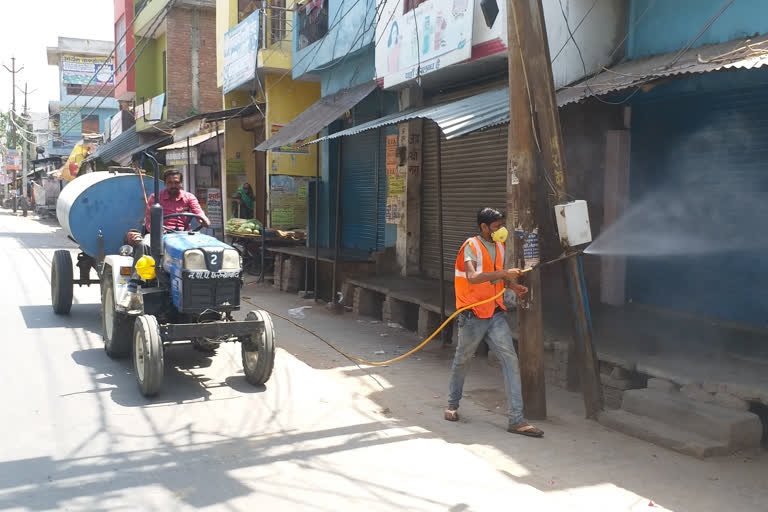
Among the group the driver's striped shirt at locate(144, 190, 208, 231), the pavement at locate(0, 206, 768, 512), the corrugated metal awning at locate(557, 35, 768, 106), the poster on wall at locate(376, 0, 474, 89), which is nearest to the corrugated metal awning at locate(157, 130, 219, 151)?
the poster on wall at locate(376, 0, 474, 89)

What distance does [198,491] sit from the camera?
4406 millimetres

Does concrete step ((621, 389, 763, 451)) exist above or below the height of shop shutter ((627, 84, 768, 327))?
below

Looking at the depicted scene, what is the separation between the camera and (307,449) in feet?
17.4

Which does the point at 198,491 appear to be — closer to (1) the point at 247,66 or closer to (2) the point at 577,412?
(2) the point at 577,412

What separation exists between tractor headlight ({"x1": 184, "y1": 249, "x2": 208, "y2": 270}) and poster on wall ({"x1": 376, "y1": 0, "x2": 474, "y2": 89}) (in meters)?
5.00

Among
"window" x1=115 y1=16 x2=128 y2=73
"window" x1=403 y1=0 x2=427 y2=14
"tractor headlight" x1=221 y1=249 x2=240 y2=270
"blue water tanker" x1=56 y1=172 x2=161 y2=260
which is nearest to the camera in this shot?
"tractor headlight" x1=221 y1=249 x2=240 y2=270

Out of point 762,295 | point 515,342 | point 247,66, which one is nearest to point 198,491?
point 515,342

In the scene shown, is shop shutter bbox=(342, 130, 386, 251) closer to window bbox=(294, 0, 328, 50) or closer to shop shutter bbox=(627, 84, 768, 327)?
window bbox=(294, 0, 328, 50)

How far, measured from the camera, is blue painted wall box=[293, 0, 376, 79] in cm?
1312

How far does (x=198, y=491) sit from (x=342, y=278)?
8.40 m

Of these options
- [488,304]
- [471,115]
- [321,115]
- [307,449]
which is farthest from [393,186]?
[307,449]

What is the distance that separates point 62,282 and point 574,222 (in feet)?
25.0

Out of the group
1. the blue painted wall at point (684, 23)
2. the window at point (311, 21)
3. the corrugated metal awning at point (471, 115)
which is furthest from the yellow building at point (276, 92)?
the blue painted wall at point (684, 23)

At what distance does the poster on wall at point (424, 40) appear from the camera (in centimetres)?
979
